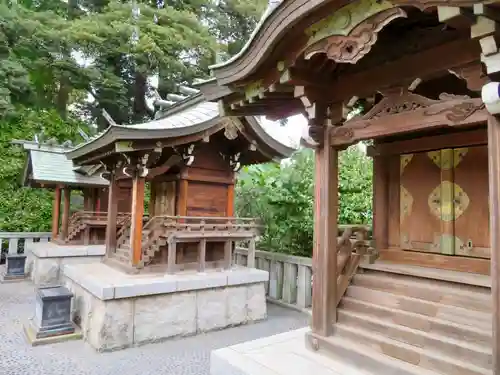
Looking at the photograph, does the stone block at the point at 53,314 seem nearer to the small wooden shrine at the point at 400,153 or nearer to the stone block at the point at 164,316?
the stone block at the point at 164,316

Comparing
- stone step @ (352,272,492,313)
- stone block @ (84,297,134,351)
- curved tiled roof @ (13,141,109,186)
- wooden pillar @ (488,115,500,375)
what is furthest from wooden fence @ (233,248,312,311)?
curved tiled roof @ (13,141,109,186)

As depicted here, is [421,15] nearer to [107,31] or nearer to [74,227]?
A: [74,227]

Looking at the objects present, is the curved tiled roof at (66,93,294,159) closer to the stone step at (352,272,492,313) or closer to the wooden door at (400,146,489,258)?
the wooden door at (400,146,489,258)

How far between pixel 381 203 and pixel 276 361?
82.5 inches

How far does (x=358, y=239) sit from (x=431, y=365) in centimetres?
154

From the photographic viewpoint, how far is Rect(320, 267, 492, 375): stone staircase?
272 cm

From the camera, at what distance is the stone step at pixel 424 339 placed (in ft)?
8.59

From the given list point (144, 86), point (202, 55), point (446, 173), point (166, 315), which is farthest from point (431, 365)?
point (144, 86)

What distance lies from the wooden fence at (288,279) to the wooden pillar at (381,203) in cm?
372

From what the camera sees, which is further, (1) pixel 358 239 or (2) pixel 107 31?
(2) pixel 107 31

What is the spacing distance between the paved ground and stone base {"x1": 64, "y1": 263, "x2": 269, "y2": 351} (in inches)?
7.9

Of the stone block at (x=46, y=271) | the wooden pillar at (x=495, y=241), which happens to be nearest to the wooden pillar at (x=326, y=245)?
the wooden pillar at (x=495, y=241)

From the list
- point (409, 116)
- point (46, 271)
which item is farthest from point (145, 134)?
point (46, 271)

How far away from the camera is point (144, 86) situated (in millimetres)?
19203
